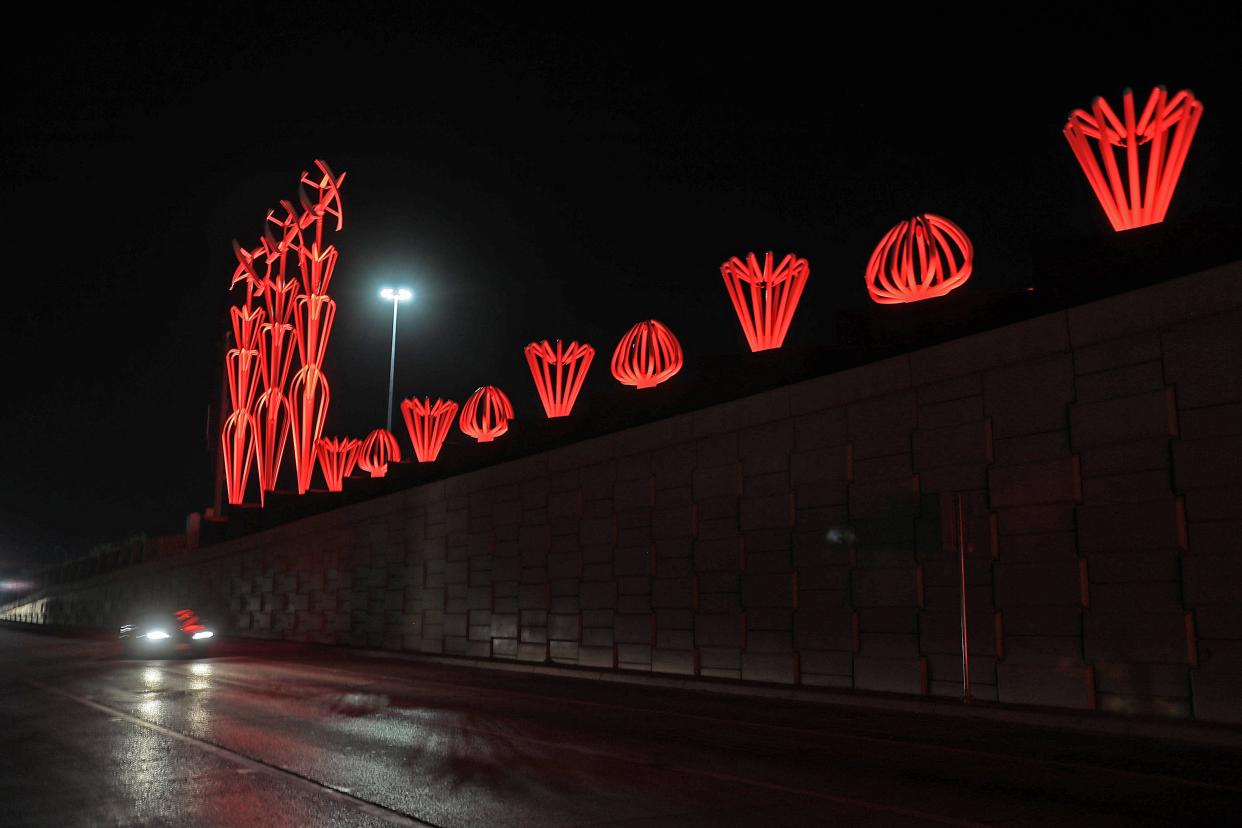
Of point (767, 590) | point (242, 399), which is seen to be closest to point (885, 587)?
point (767, 590)

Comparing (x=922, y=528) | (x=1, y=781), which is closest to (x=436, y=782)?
(x=1, y=781)

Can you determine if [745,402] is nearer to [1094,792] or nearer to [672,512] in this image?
[672,512]

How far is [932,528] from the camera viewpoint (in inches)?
613

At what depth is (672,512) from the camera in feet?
68.1

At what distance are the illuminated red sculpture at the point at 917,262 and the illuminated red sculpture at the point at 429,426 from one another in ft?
64.5

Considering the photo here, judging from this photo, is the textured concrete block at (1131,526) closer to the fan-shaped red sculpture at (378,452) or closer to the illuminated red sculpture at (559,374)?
the illuminated red sculpture at (559,374)

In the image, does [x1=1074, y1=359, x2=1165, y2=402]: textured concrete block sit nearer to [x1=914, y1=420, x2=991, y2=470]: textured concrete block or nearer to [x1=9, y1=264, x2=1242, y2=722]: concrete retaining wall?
[x1=9, y1=264, x2=1242, y2=722]: concrete retaining wall

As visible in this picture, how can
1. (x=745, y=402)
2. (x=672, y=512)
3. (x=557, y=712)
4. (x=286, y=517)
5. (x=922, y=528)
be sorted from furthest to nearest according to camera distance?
(x=286, y=517) → (x=672, y=512) → (x=745, y=402) → (x=922, y=528) → (x=557, y=712)

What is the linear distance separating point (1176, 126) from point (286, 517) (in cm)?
3298

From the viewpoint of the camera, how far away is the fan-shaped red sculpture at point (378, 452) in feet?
124

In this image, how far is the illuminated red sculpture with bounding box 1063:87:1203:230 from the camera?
14.9 m

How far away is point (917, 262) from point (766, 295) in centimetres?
405

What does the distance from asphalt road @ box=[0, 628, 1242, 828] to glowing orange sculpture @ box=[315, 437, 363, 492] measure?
79.9 ft

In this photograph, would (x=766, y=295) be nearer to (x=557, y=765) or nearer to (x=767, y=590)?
(x=767, y=590)
